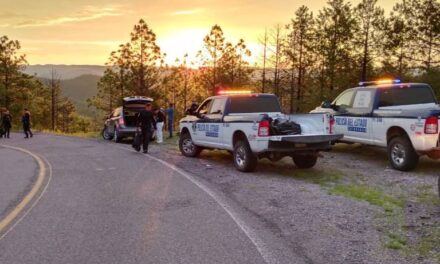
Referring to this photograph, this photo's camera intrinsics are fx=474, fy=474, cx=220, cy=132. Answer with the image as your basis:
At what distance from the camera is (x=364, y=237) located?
6.25 m

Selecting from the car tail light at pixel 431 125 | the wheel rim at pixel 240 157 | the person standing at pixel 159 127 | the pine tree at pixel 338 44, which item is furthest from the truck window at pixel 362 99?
the pine tree at pixel 338 44

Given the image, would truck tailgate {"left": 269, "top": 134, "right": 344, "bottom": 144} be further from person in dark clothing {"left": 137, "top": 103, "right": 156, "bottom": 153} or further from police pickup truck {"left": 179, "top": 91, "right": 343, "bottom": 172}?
person in dark clothing {"left": 137, "top": 103, "right": 156, "bottom": 153}

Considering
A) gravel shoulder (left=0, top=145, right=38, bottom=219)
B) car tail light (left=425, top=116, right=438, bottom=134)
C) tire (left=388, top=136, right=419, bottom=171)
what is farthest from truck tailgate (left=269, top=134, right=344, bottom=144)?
gravel shoulder (left=0, top=145, right=38, bottom=219)

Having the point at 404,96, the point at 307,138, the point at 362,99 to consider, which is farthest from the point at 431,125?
the point at 362,99

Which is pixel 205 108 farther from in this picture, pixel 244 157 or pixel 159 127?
pixel 159 127

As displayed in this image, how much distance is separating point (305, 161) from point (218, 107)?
2.97 meters

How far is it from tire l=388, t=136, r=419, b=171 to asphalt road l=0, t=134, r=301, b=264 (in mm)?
5124

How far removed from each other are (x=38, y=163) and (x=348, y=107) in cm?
957

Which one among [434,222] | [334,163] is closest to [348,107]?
[334,163]

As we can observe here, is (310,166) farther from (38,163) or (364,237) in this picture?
(38,163)

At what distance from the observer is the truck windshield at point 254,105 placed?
13430mm

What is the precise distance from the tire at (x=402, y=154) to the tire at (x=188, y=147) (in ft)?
20.0

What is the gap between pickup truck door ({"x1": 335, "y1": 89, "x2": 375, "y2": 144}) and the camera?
13258 mm

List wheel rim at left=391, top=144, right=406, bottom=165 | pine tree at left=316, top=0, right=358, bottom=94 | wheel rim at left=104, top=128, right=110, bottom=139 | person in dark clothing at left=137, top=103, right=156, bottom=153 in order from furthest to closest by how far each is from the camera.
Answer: pine tree at left=316, top=0, right=358, bottom=94 → wheel rim at left=104, top=128, right=110, bottom=139 → person in dark clothing at left=137, top=103, right=156, bottom=153 → wheel rim at left=391, top=144, right=406, bottom=165
